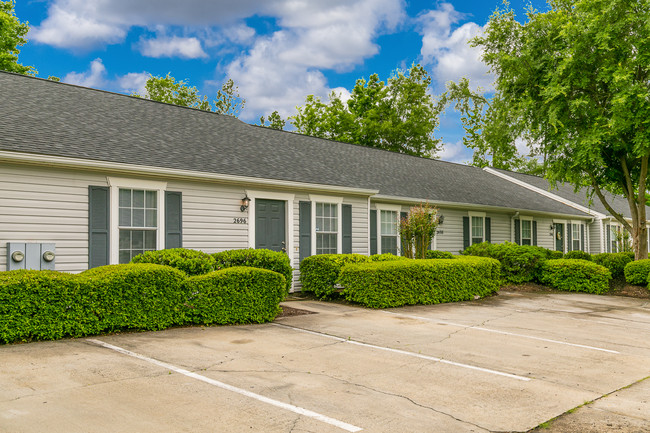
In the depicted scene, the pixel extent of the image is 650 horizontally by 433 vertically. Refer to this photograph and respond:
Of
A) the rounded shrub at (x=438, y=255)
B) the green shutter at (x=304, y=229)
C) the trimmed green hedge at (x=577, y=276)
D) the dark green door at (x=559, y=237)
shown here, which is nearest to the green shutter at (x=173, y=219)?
→ the green shutter at (x=304, y=229)

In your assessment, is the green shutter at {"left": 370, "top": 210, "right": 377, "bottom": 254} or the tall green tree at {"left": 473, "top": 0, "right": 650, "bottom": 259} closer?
the tall green tree at {"left": 473, "top": 0, "right": 650, "bottom": 259}

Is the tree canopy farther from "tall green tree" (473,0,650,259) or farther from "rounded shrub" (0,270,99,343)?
"rounded shrub" (0,270,99,343)

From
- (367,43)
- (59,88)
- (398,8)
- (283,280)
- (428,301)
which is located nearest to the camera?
(283,280)

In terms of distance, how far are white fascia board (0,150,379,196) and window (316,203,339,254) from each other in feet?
1.71

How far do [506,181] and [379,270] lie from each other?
1803 cm

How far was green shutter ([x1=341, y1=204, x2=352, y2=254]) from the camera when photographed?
14.1 meters

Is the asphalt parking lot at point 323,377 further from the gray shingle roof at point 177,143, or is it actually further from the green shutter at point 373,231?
the green shutter at point 373,231

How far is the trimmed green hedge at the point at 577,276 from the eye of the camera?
51.0 ft

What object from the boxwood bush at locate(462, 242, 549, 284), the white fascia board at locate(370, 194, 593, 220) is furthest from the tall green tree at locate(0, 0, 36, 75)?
the boxwood bush at locate(462, 242, 549, 284)

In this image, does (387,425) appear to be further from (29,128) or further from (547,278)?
(547,278)

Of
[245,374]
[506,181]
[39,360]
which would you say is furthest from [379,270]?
[506,181]

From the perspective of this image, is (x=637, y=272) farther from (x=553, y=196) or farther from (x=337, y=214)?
(x=553, y=196)

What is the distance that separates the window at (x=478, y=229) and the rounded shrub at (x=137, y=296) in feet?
45.6

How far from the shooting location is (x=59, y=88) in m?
12.9
